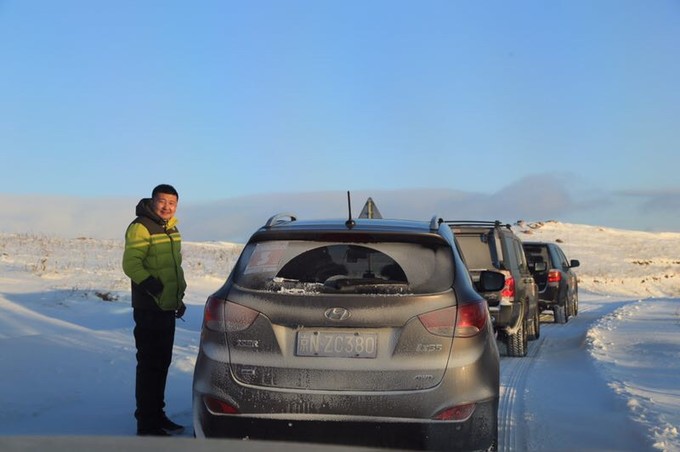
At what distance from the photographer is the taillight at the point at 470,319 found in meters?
4.38

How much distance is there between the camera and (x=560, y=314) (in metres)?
18.0

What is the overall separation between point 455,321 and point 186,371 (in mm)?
5566

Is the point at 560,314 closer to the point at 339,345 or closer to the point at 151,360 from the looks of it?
the point at 151,360

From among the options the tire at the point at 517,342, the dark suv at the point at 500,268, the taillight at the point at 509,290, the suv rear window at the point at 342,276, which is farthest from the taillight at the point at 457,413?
the tire at the point at 517,342

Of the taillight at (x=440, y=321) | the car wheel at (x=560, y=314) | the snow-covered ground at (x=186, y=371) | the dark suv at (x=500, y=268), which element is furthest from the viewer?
the car wheel at (x=560, y=314)

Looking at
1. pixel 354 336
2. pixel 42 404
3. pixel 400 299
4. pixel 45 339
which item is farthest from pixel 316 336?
pixel 45 339

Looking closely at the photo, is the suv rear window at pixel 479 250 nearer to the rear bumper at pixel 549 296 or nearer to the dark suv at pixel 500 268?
the dark suv at pixel 500 268

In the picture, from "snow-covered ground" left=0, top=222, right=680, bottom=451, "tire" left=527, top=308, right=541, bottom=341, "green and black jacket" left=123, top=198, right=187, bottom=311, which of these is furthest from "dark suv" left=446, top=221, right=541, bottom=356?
"green and black jacket" left=123, top=198, right=187, bottom=311

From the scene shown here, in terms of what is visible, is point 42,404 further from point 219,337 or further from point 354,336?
point 354,336

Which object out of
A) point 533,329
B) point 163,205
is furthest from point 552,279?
point 163,205

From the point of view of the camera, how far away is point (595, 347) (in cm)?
1193

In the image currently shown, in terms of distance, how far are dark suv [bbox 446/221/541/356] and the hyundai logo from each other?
692 cm

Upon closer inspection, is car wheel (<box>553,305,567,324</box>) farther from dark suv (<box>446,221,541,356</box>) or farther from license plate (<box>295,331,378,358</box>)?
license plate (<box>295,331,378,358</box>)

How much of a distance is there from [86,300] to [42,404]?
7171 millimetres
